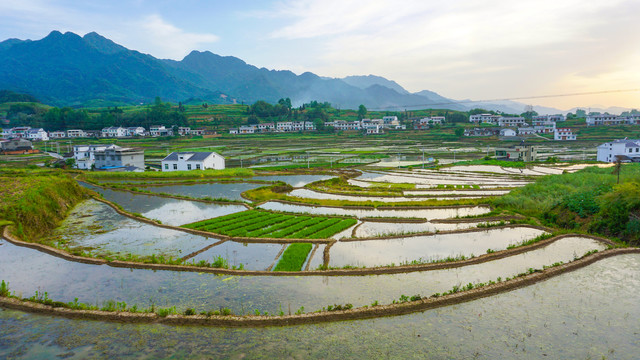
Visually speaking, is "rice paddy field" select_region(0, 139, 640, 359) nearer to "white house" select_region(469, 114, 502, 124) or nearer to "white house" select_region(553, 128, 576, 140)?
"white house" select_region(553, 128, 576, 140)

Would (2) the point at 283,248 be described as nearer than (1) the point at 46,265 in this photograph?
No

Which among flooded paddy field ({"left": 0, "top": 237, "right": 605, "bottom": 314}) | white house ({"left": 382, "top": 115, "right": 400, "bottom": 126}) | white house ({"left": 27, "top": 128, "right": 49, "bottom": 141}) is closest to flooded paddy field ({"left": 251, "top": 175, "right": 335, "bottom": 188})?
flooded paddy field ({"left": 0, "top": 237, "right": 605, "bottom": 314})

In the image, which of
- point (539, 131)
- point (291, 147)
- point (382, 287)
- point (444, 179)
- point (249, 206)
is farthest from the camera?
point (539, 131)

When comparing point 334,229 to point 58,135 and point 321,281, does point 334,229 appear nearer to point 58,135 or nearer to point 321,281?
point 321,281

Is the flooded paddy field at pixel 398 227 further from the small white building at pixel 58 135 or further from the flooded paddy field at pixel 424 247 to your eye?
the small white building at pixel 58 135

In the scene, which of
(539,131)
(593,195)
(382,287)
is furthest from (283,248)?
(539,131)

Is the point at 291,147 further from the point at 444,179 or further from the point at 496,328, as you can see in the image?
the point at 496,328
